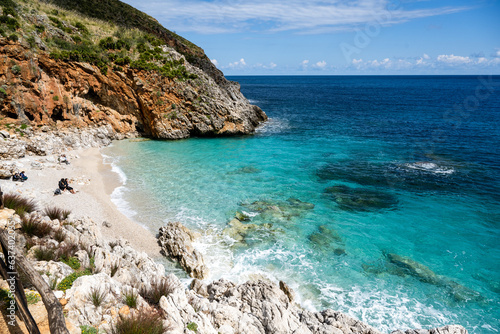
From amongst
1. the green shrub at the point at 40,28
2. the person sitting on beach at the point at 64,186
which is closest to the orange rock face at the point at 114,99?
the green shrub at the point at 40,28

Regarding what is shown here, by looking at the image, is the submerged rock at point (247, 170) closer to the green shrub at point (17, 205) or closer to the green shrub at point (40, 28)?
the green shrub at point (17, 205)

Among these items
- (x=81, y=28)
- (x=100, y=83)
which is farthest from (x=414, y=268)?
(x=81, y=28)

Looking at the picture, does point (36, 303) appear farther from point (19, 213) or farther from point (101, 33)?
point (101, 33)

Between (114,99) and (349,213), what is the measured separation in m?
35.8

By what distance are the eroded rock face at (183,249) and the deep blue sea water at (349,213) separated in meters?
0.85

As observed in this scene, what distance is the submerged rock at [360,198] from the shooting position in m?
22.3

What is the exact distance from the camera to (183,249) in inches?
619

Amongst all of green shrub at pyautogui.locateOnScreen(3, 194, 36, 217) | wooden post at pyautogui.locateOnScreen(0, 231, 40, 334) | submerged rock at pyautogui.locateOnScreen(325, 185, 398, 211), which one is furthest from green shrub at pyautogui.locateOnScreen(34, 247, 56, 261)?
submerged rock at pyautogui.locateOnScreen(325, 185, 398, 211)

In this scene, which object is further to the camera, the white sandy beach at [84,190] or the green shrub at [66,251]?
the white sandy beach at [84,190]

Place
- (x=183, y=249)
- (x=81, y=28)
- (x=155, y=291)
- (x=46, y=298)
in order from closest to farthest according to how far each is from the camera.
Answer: (x=46, y=298)
(x=155, y=291)
(x=183, y=249)
(x=81, y=28)

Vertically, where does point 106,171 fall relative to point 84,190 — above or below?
above

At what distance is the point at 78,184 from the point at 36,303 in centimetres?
1957

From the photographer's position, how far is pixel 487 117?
58156 millimetres

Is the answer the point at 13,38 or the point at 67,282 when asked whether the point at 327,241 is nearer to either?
the point at 67,282
